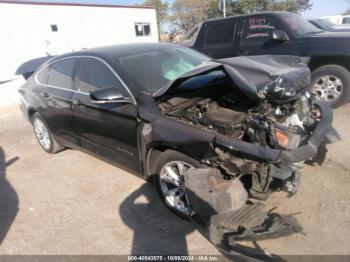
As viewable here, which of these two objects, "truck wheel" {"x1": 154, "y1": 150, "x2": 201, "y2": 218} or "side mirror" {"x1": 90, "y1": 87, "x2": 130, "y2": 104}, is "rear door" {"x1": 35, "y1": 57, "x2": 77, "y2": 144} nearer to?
"side mirror" {"x1": 90, "y1": 87, "x2": 130, "y2": 104}

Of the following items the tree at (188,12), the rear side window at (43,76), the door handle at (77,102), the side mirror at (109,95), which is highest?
the side mirror at (109,95)

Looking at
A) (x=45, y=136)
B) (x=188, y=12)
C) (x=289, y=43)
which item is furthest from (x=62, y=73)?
(x=188, y=12)

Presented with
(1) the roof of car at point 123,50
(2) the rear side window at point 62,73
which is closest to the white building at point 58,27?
(2) the rear side window at point 62,73

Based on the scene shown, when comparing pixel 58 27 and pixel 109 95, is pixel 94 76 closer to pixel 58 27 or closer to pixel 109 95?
pixel 109 95

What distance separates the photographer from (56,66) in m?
4.58

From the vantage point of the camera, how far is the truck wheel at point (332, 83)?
5320 mm

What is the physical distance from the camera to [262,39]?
20.5ft

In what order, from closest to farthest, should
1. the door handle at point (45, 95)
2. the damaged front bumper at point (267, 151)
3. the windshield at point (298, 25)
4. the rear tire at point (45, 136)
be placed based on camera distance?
the damaged front bumper at point (267, 151)
the door handle at point (45, 95)
the rear tire at point (45, 136)
the windshield at point (298, 25)

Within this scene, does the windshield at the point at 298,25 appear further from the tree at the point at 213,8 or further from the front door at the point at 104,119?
the tree at the point at 213,8

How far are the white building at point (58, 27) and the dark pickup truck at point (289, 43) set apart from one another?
1283 centimetres

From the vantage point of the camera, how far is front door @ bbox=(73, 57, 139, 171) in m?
3.33

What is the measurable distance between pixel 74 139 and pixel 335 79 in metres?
4.59

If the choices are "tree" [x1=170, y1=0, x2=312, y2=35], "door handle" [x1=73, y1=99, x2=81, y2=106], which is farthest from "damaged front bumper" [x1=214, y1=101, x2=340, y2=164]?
"tree" [x1=170, y1=0, x2=312, y2=35]

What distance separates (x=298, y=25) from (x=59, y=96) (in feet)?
15.8
